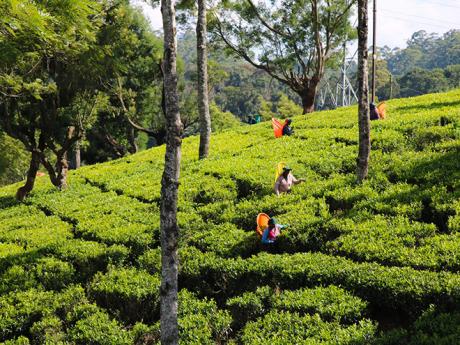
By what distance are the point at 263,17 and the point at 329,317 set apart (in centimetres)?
2934

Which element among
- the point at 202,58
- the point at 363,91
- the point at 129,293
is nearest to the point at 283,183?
the point at 363,91

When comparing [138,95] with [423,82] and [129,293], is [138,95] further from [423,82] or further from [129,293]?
[423,82]

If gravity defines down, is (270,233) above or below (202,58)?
below

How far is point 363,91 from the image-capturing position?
11.8 m

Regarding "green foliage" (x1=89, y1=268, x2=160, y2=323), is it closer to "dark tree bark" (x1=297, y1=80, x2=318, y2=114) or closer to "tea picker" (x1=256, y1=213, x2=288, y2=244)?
"tea picker" (x1=256, y1=213, x2=288, y2=244)

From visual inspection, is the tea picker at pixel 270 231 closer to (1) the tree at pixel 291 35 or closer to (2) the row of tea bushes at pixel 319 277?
(2) the row of tea bushes at pixel 319 277

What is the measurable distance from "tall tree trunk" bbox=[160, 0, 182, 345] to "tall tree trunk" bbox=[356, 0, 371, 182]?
21.0 ft

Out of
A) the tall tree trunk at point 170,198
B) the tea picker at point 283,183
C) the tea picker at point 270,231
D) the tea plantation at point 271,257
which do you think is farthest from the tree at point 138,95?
the tall tree trunk at point 170,198

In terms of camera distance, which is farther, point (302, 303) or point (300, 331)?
point (302, 303)

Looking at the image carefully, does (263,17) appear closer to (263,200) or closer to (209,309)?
(263,200)

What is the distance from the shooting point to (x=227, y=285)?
31.7 feet

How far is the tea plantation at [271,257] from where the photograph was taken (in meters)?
7.77

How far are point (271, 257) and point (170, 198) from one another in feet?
12.5

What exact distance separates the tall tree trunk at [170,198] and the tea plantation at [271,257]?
1366mm
